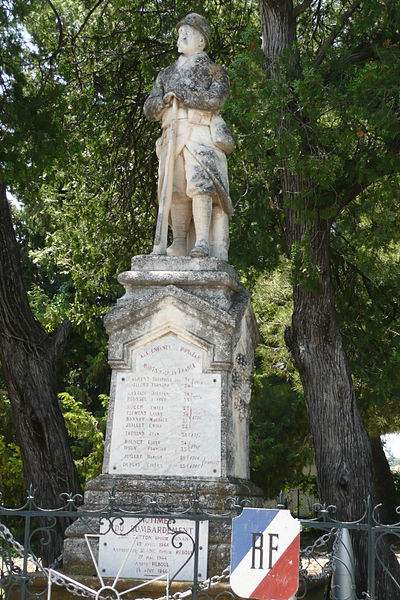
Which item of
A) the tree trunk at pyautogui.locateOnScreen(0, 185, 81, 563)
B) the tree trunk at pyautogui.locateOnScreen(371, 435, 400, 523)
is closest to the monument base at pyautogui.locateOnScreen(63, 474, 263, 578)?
the tree trunk at pyautogui.locateOnScreen(0, 185, 81, 563)

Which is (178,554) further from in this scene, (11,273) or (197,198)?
(11,273)

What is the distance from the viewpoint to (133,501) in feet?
21.0

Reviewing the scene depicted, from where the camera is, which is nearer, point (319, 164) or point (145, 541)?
point (145, 541)

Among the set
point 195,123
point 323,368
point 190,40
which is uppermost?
point 190,40

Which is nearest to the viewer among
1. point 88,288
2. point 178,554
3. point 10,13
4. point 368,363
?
point 178,554

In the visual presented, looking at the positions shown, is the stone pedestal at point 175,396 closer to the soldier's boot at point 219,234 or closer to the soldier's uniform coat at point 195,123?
the soldier's boot at point 219,234

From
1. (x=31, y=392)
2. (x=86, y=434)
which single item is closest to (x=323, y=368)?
(x=31, y=392)

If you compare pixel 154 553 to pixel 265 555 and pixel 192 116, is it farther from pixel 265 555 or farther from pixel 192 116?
pixel 192 116

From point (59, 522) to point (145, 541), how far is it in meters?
3.81

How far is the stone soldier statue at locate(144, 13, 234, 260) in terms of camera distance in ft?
24.6

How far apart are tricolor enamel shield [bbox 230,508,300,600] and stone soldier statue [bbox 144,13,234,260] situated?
11.0 ft

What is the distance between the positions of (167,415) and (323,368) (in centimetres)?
390

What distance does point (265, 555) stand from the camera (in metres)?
4.35

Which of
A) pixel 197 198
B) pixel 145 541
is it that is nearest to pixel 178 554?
pixel 145 541
